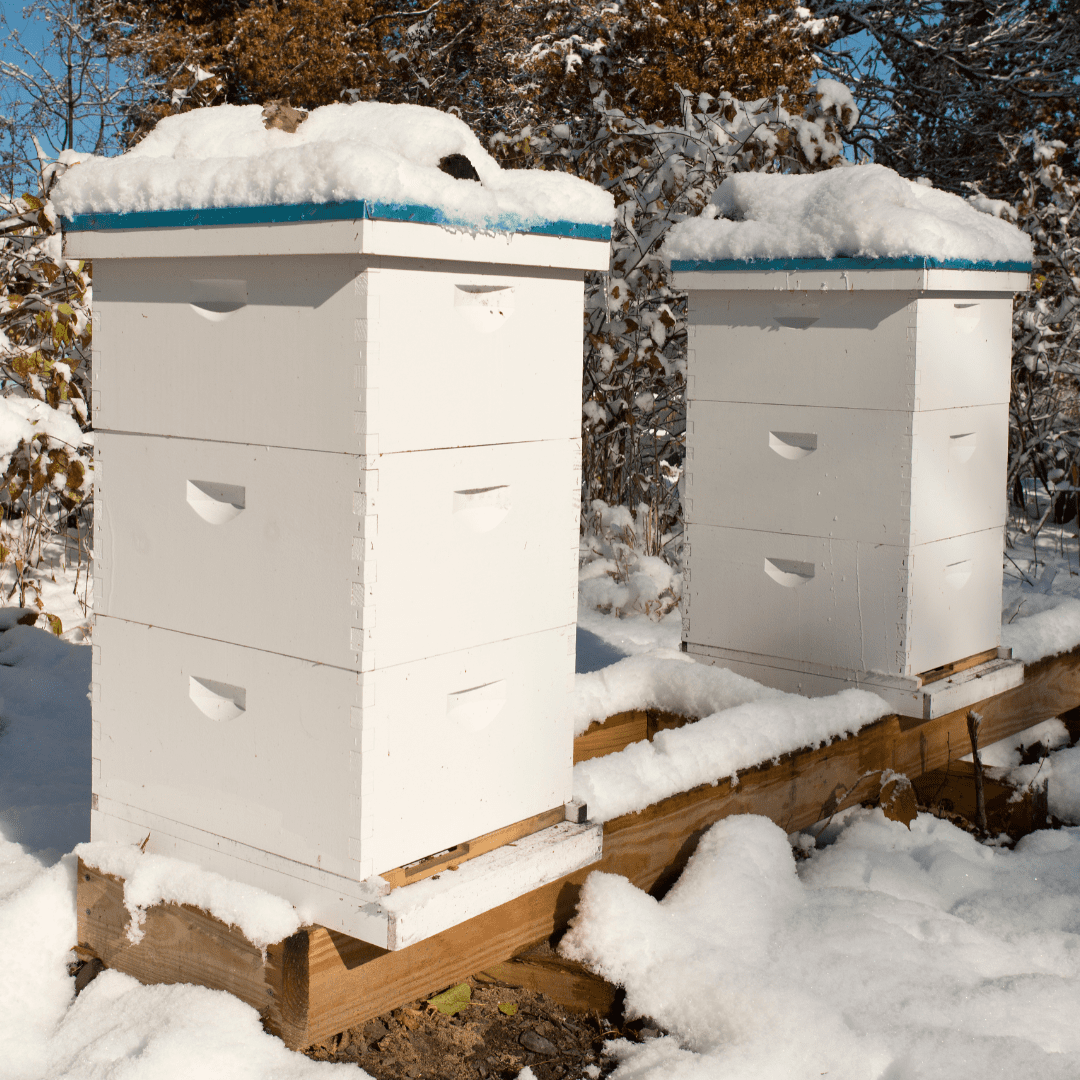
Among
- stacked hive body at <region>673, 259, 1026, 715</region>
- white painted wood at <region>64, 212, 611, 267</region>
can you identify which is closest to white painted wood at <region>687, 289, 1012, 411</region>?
stacked hive body at <region>673, 259, 1026, 715</region>

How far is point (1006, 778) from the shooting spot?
8.35 ft

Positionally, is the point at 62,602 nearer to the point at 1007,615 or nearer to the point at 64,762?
the point at 64,762

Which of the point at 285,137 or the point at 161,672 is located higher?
the point at 285,137

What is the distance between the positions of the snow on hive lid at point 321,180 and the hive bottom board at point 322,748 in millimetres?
581

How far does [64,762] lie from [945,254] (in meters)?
2.18

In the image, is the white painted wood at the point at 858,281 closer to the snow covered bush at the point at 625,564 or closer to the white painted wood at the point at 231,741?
the white painted wood at the point at 231,741

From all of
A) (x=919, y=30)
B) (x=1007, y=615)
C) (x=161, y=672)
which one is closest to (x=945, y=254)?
(x=161, y=672)

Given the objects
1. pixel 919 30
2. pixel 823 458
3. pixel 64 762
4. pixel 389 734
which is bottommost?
pixel 64 762

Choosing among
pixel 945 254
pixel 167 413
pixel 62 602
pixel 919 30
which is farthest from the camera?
pixel 919 30

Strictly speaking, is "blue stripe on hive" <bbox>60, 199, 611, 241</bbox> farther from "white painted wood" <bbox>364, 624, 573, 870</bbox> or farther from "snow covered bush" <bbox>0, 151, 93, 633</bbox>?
"snow covered bush" <bbox>0, 151, 93, 633</bbox>

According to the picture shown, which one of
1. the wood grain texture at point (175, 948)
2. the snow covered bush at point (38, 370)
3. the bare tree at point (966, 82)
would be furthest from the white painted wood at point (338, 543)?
the bare tree at point (966, 82)

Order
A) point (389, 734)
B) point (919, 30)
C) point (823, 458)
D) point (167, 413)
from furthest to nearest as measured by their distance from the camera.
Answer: point (919, 30), point (823, 458), point (167, 413), point (389, 734)

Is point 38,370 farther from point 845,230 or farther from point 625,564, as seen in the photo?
point 845,230

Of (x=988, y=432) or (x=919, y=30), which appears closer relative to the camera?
(x=988, y=432)
